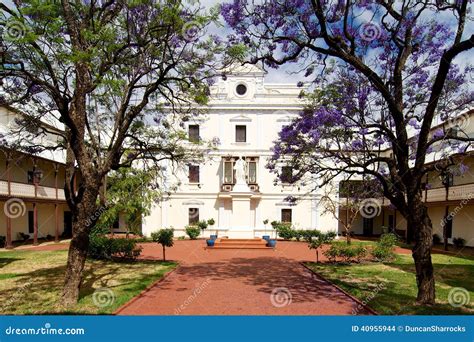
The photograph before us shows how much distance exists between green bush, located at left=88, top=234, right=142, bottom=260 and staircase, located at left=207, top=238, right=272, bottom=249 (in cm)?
717

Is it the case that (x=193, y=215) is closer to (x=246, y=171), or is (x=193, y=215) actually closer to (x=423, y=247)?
(x=246, y=171)

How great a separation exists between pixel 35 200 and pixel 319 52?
21.9 m

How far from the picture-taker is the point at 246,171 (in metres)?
28.3

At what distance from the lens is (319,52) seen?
27.7 feet

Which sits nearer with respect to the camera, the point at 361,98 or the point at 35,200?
the point at 361,98

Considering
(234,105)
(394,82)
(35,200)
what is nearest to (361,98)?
(394,82)

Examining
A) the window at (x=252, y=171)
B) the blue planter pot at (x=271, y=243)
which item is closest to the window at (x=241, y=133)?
the window at (x=252, y=171)

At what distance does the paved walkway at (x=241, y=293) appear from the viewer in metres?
7.96

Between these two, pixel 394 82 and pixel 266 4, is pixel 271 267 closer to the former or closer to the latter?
pixel 394 82

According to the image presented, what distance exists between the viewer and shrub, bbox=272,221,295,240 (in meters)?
27.0

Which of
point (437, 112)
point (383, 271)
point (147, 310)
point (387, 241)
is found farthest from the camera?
point (387, 241)

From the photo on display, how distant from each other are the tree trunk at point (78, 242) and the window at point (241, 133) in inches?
850

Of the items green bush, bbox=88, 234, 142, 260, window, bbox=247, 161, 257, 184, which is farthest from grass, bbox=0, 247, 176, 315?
window, bbox=247, 161, 257, 184

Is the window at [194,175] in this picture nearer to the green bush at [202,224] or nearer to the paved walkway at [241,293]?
the green bush at [202,224]
